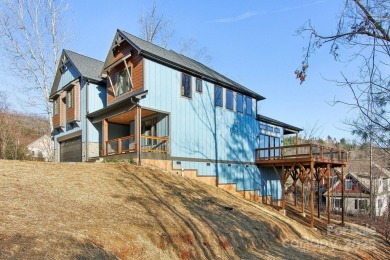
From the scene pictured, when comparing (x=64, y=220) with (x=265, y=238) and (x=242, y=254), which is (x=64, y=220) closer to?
(x=242, y=254)

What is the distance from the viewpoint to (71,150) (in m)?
20.8

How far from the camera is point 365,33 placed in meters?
3.83

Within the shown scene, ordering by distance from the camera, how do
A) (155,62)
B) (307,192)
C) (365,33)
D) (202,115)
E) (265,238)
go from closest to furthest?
(365,33) < (265,238) < (155,62) < (202,115) < (307,192)

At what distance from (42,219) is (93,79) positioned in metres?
14.1

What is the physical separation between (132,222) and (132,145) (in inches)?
336

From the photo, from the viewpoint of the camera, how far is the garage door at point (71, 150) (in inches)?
781

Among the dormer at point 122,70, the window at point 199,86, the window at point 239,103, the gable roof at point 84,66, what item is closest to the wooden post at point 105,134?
the dormer at point 122,70

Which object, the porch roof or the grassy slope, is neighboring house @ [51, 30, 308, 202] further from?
the grassy slope

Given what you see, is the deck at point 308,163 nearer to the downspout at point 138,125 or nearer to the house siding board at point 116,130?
the downspout at point 138,125

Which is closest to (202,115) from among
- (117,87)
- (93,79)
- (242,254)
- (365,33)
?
(117,87)

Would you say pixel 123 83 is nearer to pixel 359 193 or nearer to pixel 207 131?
pixel 207 131

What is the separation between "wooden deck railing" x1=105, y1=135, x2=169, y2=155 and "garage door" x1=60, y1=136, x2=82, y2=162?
13.0ft

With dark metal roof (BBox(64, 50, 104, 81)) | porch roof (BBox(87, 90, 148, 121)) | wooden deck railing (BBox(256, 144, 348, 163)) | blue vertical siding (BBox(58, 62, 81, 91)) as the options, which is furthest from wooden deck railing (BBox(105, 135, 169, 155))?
wooden deck railing (BBox(256, 144, 348, 163))

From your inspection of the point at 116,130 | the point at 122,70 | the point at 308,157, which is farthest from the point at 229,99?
the point at 116,130
